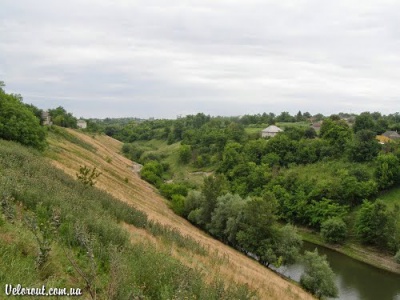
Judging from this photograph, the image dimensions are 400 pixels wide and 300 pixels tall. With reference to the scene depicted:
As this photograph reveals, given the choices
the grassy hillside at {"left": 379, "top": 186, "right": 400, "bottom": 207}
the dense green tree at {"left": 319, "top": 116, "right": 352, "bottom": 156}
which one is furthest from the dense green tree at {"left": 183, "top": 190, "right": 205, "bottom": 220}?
the dense green tree at {"left": 319, "top": 116, "right": 352, "bottom": 156}

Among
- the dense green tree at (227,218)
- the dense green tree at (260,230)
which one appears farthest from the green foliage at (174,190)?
the dense green tree at (260,230)

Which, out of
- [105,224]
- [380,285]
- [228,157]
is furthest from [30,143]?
[228,157]

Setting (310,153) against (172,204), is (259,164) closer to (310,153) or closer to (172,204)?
A: (310,153)

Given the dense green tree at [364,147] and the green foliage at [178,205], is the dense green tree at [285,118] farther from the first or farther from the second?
the green foliage at [178,205]

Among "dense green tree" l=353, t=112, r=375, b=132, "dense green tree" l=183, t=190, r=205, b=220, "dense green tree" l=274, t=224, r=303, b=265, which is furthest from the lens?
"dense green tree" l=353, t=112, r=375, b=132

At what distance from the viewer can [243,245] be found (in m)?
34.1

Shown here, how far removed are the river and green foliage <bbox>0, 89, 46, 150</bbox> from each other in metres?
28.4

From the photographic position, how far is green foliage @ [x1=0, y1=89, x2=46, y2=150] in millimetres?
33156

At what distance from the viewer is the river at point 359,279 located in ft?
108

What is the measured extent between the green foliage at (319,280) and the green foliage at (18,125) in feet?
92.7

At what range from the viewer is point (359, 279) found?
3697 centimetres

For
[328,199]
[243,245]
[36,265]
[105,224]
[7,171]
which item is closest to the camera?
[36,265]

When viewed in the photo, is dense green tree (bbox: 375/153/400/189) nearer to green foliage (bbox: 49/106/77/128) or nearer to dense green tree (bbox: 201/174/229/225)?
dense green tree (bbox: 201/174/229/225)

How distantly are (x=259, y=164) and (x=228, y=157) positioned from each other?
7.13 m
